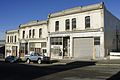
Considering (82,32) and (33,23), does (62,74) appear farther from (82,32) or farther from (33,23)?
(33,23)

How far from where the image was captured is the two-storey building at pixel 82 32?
3412 cm

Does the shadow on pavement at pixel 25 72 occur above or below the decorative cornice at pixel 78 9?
below

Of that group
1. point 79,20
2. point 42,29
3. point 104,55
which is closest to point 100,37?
point 104,55

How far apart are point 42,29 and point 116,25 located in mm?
14701

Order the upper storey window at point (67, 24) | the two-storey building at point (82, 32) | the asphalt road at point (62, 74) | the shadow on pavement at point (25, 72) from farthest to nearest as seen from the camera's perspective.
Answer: the upper storey window at point (67, 24)
the two-storey building at point (82, 32)
the shadow on pavement at point (25, 72)
the asphalt road at point (62, 74)

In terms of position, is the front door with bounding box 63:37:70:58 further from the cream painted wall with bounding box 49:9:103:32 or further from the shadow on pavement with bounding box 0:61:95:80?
the shadow on pavement with bounding box 0:61:95:80

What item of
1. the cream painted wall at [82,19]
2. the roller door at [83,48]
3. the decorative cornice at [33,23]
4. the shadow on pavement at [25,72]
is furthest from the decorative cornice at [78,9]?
the shadow on pavement at [25,72]

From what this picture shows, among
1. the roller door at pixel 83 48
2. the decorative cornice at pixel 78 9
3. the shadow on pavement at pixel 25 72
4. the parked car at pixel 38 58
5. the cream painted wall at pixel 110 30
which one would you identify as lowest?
the shadow on pavement at pixel 25 72

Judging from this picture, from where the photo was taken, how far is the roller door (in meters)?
35.3

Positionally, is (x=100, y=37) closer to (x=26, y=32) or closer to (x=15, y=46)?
(x=26, y=32)

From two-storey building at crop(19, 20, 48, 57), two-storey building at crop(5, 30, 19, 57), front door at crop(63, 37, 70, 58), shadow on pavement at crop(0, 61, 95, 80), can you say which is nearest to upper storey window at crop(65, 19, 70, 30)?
front door at crop(63, 37, 70, 58)

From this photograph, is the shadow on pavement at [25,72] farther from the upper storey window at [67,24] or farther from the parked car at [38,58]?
the upper storey window at [67,24]

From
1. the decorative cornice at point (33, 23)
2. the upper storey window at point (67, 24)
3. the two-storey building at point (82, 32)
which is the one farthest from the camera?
the decorative cornice at point (33, 23)

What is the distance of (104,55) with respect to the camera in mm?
33594
